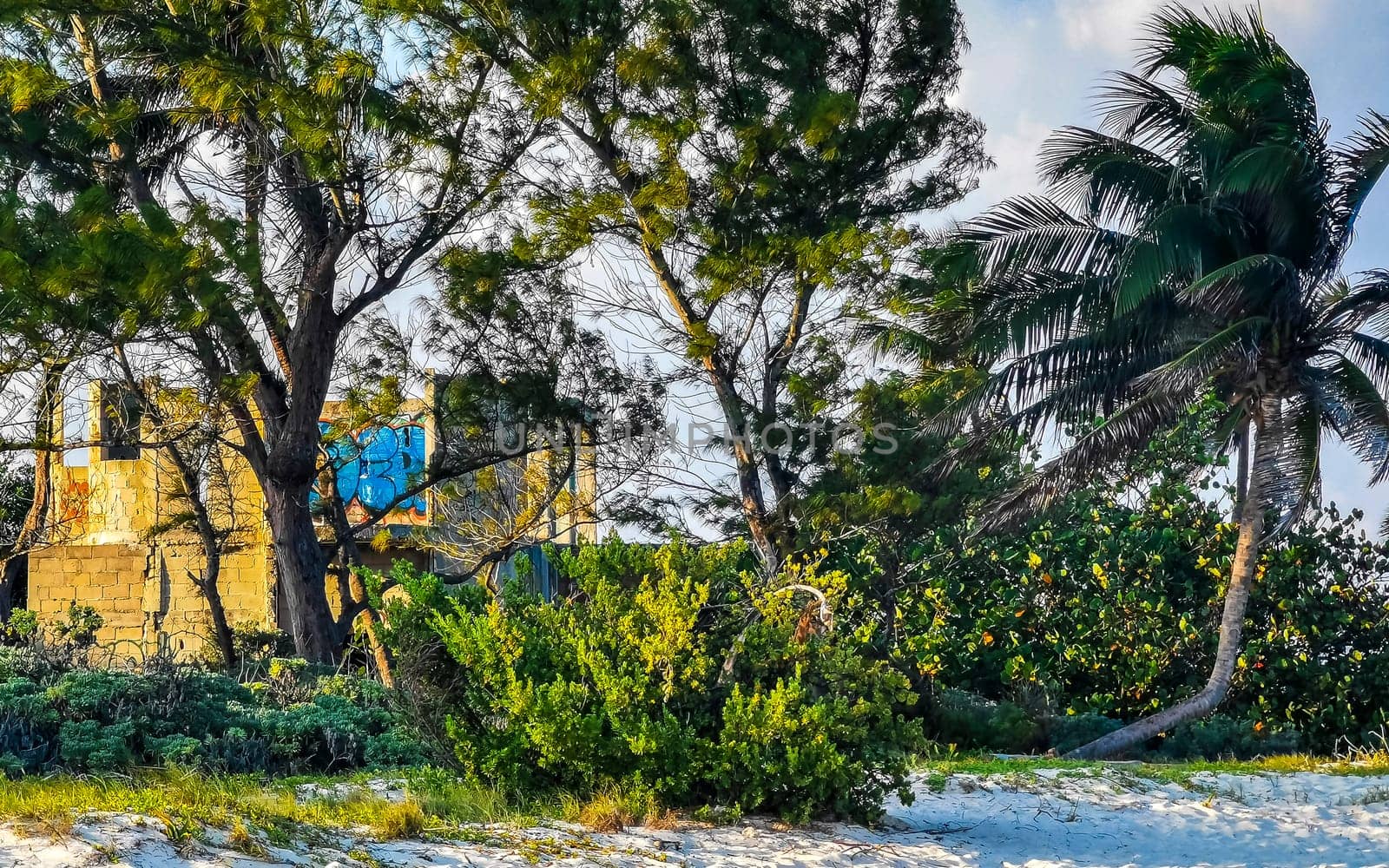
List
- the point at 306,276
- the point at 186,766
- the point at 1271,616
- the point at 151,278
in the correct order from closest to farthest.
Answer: the point at 186,766 < the point at 151,278 < the point at 306,276 < the point at 1271,616

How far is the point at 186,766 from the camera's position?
27.0ft

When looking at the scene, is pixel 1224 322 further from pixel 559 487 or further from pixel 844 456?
pixel 559 487

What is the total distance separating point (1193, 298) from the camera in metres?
13.5

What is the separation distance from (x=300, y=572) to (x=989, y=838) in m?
9.46

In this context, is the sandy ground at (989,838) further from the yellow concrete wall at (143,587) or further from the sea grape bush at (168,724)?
the yellow concrete wall at (143,587)

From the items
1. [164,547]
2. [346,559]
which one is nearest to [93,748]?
[346,559]

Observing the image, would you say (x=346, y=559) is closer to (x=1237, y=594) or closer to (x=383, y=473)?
(x=383, y=473)

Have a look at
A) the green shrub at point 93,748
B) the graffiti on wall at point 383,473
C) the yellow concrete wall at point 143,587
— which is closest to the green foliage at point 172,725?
the green shrub at point 93,748

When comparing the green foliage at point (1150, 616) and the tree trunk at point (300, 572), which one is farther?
the green foliage at point (1150, 616)

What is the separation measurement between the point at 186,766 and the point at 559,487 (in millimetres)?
7596

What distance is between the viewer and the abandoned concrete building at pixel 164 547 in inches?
776

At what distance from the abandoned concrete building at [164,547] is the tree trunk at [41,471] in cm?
39

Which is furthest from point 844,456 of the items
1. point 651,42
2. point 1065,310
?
point 651,42

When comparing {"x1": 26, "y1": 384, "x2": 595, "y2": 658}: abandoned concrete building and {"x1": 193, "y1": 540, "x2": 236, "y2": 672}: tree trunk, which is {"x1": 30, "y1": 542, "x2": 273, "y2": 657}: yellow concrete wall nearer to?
{"x1": 26, "y1": 384, "x2": 595, "y2": 658}: abandoned concrete building
